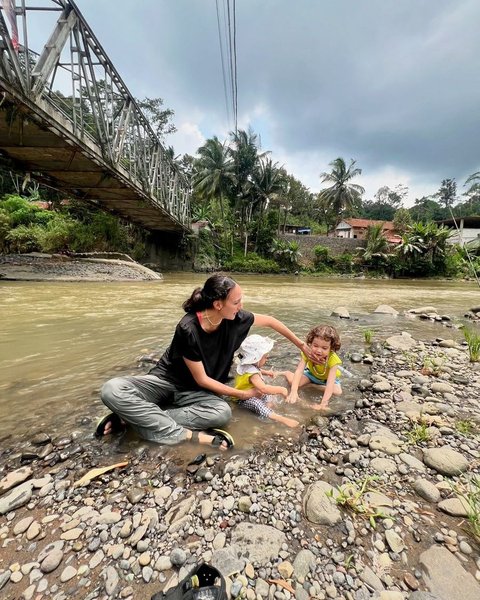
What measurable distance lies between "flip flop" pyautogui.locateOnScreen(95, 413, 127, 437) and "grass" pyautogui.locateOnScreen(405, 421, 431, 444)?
6.46 ft

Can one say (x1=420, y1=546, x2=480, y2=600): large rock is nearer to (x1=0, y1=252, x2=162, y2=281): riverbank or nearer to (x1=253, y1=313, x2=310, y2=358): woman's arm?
(x1=253, y1=313, x2=310, y2=358): woman's arm

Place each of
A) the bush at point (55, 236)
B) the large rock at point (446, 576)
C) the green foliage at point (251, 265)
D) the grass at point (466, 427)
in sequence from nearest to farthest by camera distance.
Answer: the large rock at point (446, 576) < the grass at point (466, 427) < the bush at point (55, 236) < the green foliage at point (251, 265)

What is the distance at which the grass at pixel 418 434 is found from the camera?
1957mm

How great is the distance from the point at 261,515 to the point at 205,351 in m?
1.09

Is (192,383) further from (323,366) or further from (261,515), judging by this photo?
(323,366)

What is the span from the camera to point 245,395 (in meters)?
2.38

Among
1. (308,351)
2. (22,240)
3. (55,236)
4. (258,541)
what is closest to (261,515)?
(258,541)

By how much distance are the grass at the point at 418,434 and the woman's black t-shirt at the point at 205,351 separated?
136cm

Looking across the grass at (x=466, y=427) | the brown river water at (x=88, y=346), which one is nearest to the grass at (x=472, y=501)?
the grass at (x=466, y=427)

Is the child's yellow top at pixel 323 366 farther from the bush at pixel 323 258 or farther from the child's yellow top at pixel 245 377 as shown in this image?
the bush at pixel 323 258

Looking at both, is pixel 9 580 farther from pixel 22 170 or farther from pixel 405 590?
pixel 22 170

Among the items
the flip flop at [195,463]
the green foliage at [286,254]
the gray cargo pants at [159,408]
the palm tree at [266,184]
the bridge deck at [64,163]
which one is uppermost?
the palm tree at [266,184]

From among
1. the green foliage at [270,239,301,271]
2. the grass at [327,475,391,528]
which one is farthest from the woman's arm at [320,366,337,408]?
the green foliage at [270,239,301,271]

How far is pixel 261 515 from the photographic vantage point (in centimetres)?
140
